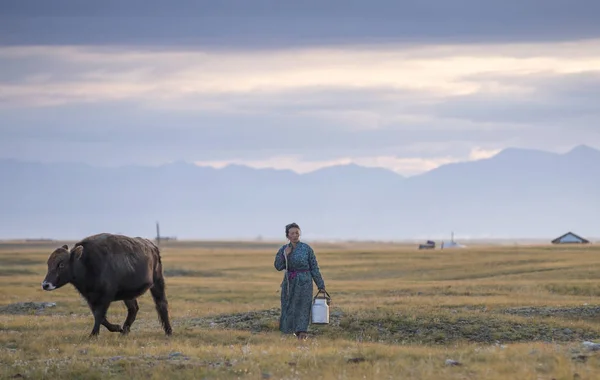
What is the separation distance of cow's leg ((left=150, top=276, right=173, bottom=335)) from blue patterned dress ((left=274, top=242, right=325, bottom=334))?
10.2 feet

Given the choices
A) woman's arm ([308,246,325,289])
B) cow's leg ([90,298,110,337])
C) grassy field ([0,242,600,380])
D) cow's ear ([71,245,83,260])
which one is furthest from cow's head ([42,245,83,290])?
woman's arm ([308,246,325,289])

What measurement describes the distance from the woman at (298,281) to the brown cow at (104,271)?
328 cm

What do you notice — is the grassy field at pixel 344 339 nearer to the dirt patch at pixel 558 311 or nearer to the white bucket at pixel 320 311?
the dirt patch at pixel 558 311

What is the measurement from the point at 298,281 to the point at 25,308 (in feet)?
58.9

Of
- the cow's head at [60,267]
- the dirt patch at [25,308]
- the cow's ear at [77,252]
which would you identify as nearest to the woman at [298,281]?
the cow's ear at [77,252]

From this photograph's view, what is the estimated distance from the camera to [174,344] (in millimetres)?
24797

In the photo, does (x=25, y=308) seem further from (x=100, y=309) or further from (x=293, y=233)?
(x=293, y=233)

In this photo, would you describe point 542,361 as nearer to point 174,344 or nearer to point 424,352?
point 424,352

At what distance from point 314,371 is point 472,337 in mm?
9339

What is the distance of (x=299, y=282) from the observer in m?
26.7

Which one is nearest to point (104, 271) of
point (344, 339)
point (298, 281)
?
point (298, 281)

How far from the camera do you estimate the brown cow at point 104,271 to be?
26.9 m

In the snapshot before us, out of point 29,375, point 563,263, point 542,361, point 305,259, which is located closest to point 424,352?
point 542,361

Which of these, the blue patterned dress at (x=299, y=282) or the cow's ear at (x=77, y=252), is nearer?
the blue patterned dress at (x=299, y=282)
